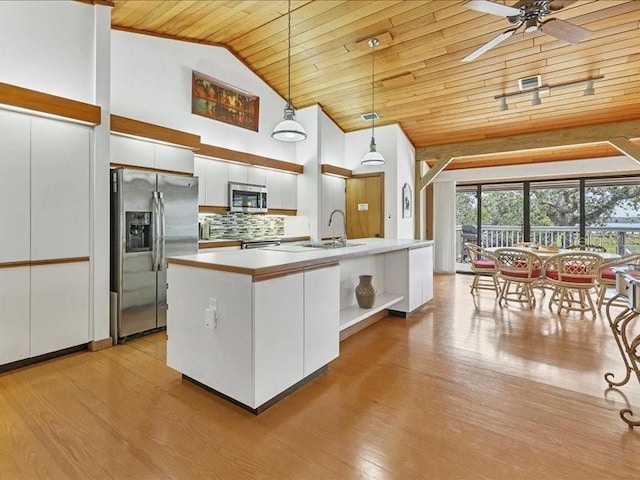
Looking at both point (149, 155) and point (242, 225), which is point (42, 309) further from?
point (242, 225)

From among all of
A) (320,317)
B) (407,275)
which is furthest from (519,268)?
(320,317)

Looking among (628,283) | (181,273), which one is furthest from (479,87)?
(181,273)

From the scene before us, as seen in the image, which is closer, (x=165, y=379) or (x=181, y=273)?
(x=181, y=273)

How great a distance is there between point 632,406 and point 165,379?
322cm

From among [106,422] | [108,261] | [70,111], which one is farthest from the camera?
[108,261]

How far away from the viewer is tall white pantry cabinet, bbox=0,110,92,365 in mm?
2705

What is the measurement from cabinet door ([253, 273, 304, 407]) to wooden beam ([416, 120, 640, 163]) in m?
5.29

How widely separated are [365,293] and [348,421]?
1501mm

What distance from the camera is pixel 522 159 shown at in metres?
6.82

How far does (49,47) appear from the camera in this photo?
2.96 meters

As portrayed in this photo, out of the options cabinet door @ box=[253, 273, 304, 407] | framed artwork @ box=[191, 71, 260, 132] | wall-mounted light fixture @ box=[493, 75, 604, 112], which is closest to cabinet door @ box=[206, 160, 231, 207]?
framed artwork @ box=[191, 71, 260, 132]

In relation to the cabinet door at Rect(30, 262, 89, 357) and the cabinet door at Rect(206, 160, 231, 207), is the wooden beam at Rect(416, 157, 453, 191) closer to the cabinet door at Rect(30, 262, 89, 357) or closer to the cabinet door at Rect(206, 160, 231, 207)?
the cabinet door at Rect(206, 160, 231, 207)

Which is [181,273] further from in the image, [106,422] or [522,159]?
[522,159]

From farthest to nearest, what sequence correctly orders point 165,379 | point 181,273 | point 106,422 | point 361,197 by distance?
point 361,197 < point 165,379 < point 181,273 < point 106,422
